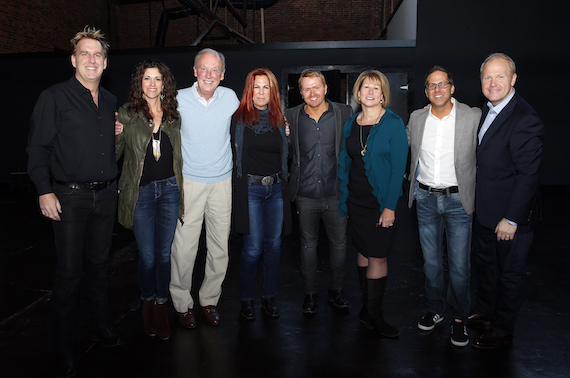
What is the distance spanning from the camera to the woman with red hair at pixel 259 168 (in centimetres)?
243

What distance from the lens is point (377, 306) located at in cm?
243

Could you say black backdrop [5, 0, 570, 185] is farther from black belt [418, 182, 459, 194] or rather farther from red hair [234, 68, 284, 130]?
black belt [418, 182, 459, 194]

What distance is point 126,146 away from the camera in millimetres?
2246

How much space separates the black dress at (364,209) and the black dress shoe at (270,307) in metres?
0.73

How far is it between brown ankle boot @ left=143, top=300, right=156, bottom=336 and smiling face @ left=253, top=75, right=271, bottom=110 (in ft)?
4.65

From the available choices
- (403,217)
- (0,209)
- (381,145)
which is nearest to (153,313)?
(381,145)

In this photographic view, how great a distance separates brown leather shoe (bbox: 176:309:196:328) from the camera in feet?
8.29

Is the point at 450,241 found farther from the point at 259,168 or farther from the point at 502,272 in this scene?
the point at 259,168

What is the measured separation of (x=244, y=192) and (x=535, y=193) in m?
1.65

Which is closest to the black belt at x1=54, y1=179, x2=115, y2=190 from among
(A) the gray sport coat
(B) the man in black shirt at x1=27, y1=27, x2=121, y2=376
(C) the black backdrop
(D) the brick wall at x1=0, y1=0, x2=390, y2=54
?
(B) the man in black shirt at x1=27, y1=27, x2=121, y2=376

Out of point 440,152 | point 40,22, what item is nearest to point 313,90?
point 440,152

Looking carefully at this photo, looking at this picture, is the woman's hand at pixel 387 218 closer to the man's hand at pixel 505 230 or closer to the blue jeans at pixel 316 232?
the blue jeans at pixel 316 232

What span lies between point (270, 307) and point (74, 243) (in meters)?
1.30

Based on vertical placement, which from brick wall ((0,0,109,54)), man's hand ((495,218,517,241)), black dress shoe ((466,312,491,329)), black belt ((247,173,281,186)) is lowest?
black dress shoe ((466,312,491,329))
